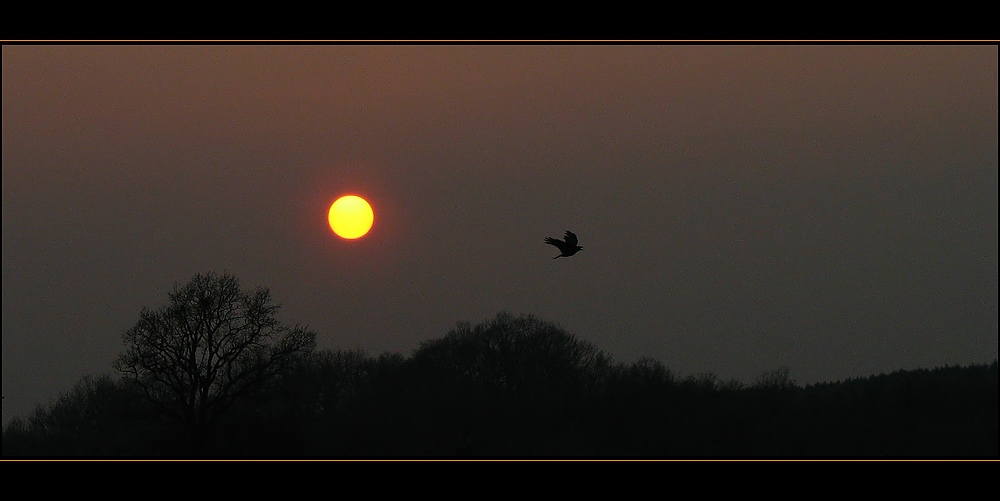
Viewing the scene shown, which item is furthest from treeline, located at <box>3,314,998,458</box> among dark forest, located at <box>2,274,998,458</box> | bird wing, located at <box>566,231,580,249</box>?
bird wing, located at <box>566,231,580,249</box>

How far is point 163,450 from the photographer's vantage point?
42.6 m

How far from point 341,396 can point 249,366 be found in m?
13.1

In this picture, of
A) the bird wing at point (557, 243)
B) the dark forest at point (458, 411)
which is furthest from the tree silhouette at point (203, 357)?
the bird wing at point (557, 243)

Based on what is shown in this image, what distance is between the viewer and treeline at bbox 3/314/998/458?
137 feet

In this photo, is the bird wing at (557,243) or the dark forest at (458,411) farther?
the dark forest at (458,411)

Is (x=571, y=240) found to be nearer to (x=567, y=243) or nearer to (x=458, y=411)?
(x=567, y=243)

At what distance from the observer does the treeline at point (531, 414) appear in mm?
41719

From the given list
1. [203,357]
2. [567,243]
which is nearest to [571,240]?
[567,243]

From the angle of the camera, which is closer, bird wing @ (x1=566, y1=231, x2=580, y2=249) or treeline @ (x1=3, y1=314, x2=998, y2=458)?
bird wing @ (x1=566, y1=231, x2=580, y2=249)

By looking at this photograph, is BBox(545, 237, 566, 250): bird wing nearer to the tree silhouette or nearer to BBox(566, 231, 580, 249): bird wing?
BBox(566, 231, 580, 249): bird wing

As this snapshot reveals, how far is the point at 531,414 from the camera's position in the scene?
50094 mm

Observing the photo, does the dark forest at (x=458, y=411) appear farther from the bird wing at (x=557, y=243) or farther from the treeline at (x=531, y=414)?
the bird wing at (x=557, y=243)

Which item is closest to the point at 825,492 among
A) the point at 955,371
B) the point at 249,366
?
the point at 249,366

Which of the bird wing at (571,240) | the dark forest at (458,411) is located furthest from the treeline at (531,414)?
the bird wing at (571,240)
